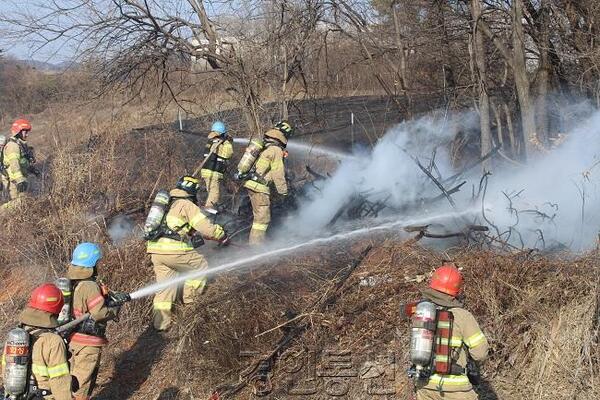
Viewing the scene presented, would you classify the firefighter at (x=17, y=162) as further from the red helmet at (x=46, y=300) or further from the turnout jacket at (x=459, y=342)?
the turnout jacket at (x=459, y=342)

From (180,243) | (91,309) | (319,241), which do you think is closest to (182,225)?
(180,243)

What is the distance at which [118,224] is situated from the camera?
34.2 feet

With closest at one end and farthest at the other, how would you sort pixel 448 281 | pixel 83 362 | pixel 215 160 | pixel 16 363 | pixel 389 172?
pixel 448 281 → pixel 16 363 → pixel 83 362 → pixel 215 160 → pixel 389 172

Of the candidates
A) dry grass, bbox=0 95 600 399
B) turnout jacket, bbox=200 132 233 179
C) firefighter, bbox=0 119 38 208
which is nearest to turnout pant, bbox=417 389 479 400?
dry grass, bbox=0 95 600 399

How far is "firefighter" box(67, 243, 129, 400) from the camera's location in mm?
5844

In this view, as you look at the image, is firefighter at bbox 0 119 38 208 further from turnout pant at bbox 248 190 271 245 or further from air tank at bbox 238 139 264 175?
turnout pant at bbox 248 190 271 245

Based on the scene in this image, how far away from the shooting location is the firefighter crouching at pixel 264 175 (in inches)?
368

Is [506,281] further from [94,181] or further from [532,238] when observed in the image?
[94,181]

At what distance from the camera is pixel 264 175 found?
9.41 m

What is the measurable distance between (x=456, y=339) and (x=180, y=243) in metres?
3.81

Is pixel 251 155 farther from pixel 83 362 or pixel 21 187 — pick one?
pixel 21 187

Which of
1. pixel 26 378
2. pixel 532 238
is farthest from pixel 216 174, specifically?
pixel 26 378

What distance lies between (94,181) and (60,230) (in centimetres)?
181

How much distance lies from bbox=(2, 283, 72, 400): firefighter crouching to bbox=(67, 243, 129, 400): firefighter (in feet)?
2.67
